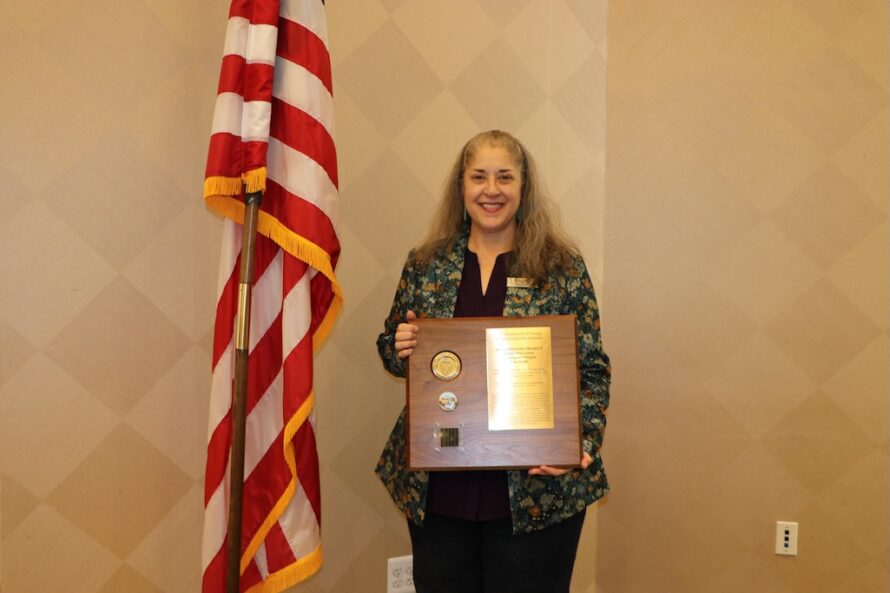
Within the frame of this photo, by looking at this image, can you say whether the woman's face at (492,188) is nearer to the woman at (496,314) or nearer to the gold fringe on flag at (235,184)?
the woman at (496,314)

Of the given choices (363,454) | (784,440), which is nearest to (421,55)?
A: (363,454)

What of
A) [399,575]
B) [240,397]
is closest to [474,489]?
[240,397]

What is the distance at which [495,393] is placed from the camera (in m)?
1.86

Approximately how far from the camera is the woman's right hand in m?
1.89

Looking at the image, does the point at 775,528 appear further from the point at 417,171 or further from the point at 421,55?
the point at 421,55

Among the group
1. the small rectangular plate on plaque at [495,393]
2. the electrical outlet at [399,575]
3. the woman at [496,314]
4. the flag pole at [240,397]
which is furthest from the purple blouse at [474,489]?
the electrical outlet at [399,575]

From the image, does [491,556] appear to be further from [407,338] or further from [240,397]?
[240,397]

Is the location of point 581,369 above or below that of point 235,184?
below

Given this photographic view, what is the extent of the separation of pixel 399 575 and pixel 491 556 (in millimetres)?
827

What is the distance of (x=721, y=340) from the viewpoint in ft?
8.97

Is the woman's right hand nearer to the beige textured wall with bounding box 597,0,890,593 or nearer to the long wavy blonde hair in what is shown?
the long wavy blonde hair

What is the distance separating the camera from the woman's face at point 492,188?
6.72 feet

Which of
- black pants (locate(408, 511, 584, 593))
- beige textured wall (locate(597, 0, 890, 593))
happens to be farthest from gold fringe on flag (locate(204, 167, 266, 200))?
beige textured wall (locate(597, 0, 890, 593))

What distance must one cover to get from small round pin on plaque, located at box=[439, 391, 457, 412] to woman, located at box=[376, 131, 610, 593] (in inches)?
5.2
